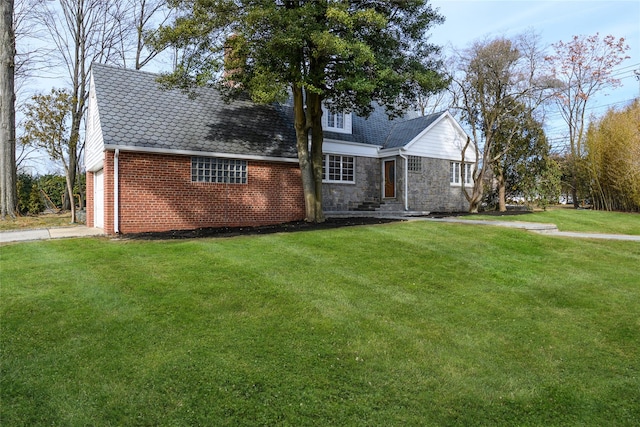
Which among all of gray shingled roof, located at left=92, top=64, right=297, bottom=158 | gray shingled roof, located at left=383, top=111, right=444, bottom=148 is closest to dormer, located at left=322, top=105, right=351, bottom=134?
gray shingled roof, located at left=92, top=64, right=297, bottom=158

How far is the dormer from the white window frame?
1.21 meters

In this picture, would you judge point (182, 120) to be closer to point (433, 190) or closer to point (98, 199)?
point (98, 199)

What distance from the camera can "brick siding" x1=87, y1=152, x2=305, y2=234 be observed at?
35.9 ft

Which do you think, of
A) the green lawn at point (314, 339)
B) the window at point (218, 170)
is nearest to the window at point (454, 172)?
the window at point (218, 170)

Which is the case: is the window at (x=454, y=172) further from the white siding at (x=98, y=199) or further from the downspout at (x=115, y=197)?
the white siding at (x=98, y=199)

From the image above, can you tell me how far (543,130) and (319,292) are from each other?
17.4m

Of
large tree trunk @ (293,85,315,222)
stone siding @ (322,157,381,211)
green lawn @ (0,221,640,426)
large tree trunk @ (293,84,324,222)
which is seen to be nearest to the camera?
green lawn @ (0,221,640,426)

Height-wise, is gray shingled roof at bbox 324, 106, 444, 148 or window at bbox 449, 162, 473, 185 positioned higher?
gray shingled roof at bbox 324, 106, 444, 148

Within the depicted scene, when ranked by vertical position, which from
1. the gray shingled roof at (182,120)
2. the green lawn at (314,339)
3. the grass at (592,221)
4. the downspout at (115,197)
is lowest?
the green lawn at (314,339)

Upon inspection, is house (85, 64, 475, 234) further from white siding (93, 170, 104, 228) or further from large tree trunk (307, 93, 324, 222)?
large tree trunk (307, 93, 324, 222)

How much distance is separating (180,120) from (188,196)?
2581 millimetres

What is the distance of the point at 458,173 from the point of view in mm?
19094

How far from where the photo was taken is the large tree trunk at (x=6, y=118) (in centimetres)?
1586

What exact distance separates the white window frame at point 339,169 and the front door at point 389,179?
177cm
